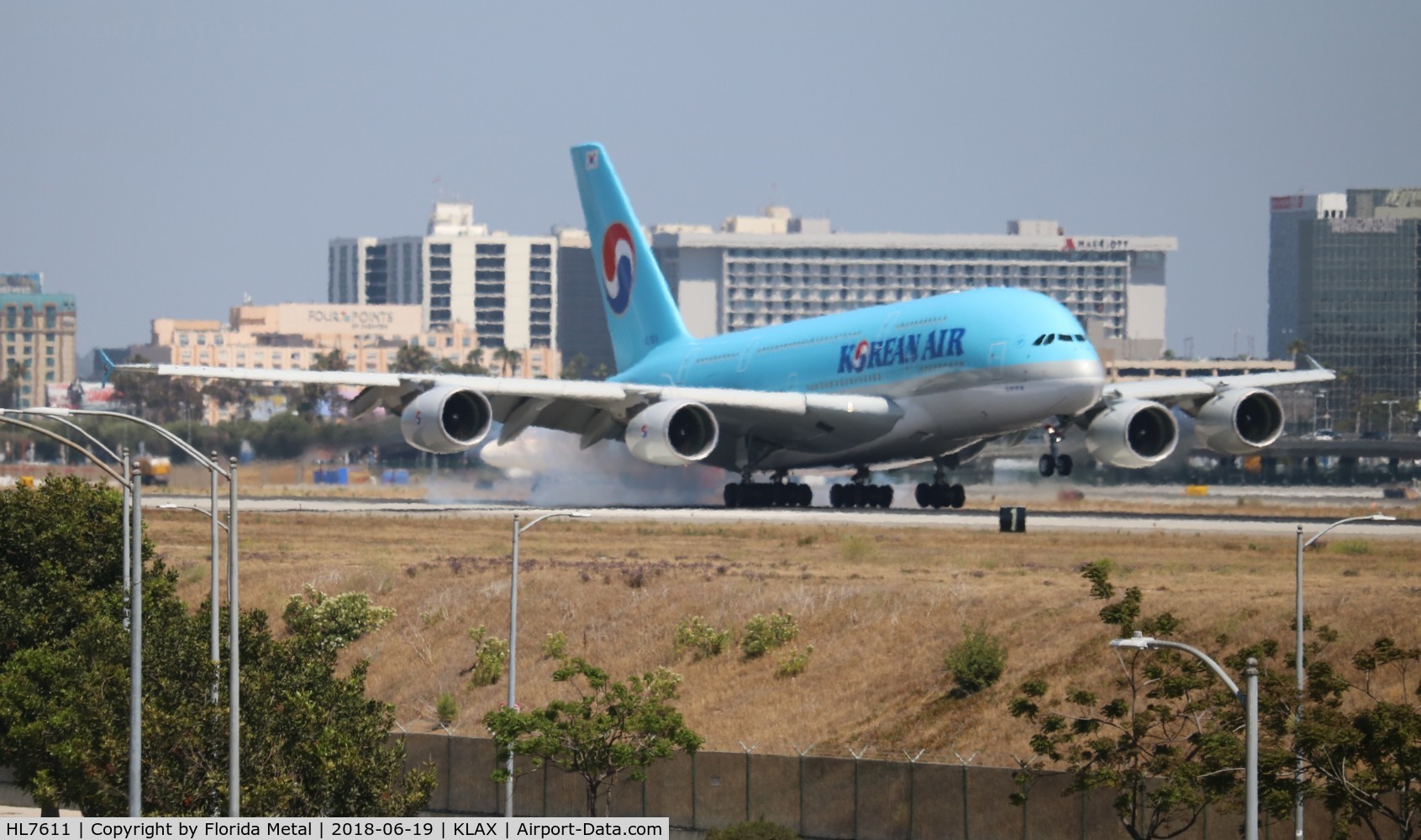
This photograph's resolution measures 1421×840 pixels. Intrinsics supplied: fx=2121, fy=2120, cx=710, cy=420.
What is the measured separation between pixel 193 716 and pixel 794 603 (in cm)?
1798

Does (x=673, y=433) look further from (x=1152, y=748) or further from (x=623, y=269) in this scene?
(x=1152, y=748)

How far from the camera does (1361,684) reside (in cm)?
3375

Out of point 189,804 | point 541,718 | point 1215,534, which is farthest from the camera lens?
point 1215,534

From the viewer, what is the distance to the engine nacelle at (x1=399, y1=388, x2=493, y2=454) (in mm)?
59812

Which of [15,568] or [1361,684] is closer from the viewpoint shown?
[1361,684]

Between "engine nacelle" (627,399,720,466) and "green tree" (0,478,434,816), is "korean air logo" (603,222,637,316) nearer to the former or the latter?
"engine nacelle" (627,399,720,466)

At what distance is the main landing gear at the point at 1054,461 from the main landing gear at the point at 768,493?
1160 cm

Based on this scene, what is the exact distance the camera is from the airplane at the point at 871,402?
56.8m

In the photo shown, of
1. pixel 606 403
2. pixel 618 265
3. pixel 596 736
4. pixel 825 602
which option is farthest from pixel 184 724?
pixel 618 265

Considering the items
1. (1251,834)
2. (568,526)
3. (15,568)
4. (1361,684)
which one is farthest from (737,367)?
(1251,834)

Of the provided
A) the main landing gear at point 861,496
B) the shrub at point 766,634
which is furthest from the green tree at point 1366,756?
the main landing gear at point 861,496

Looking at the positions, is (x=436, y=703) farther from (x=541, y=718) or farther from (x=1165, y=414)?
(x=1165, y=414)

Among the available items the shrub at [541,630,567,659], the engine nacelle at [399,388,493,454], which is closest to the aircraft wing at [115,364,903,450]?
the engine nacelle at [399,388,493,454]

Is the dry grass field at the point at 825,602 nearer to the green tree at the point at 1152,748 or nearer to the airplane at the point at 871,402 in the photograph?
the green tree at the point at 1152,748
